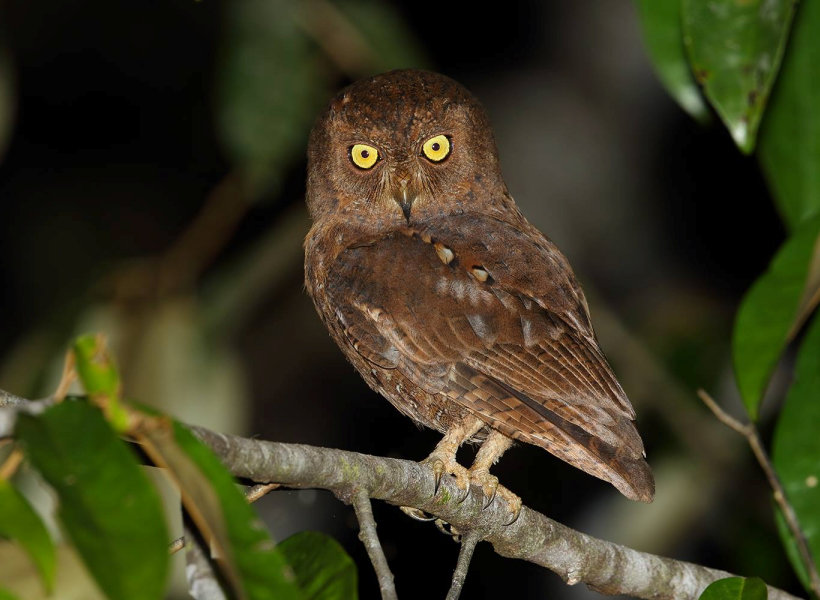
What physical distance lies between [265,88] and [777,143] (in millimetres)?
2347

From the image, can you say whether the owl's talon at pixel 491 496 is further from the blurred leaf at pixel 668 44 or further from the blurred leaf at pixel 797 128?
the blurred leaf at pixel 668 44

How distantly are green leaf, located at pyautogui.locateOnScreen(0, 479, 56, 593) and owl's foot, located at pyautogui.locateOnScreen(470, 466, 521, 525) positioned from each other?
182 centimetres

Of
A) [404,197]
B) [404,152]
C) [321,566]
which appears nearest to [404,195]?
[404,197]

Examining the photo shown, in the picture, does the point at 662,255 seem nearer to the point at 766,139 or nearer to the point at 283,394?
the point at 283,394

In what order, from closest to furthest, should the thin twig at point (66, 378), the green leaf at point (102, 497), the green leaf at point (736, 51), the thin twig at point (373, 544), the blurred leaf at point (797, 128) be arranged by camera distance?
the green leaf at point (102, 497) < the thin twig at point (66, 378) < the thin twig at point (373, 544) < the green leaf at point (736, 51) < the blurred leaf at point (797, 128)

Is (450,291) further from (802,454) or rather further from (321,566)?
(321,566)

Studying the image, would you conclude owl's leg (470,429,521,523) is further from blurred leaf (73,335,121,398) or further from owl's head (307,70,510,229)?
blurred leaf (73,335,121,398)

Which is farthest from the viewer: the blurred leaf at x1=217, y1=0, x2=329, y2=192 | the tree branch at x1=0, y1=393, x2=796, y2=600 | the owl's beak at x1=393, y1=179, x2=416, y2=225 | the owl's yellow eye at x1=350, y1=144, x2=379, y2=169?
the blurred leaf at x1=217, y1=0, x2=329, y2=192

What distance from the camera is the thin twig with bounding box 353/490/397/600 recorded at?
2061mm

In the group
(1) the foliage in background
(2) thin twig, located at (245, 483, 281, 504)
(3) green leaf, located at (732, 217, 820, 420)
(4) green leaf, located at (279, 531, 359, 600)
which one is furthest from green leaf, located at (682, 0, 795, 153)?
(4) green leaf, located at (279, 531, 359, 600)

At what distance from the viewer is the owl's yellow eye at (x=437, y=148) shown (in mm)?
3967

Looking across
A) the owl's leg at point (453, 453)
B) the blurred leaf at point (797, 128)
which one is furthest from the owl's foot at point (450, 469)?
the blurred leaf at point (797, 128)

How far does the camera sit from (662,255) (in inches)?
296

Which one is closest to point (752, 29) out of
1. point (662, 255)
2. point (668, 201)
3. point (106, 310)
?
point (106, 310)
